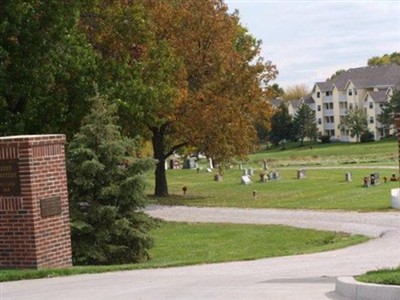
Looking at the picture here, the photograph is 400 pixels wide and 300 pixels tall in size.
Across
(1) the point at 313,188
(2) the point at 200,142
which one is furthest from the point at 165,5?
(1) the point at 313,188

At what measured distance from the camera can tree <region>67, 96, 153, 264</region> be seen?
2025 cm

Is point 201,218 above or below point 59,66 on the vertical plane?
below

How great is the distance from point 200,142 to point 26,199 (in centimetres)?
2838

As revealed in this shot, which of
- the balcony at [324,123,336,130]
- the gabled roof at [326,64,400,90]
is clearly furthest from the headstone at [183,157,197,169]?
the balcony at [324,123,336,130]

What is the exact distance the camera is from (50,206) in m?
16.2

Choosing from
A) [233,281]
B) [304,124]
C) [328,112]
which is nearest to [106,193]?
[233,281]

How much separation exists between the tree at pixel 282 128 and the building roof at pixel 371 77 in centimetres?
1281

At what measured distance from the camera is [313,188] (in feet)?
149

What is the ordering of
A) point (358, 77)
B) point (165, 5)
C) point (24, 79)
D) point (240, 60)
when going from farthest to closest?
point (358, 77)
point (240, 60)
point (165, 5)
point (24, 79)

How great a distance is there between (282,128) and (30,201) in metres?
102

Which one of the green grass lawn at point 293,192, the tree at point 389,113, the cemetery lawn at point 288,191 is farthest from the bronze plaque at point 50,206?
the tree at point 389,113

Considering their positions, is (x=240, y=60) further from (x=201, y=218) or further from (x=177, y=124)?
(x=201, y=218)

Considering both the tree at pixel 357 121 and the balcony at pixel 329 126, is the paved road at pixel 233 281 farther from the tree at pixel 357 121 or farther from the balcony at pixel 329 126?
the balcony at pixel 329 126

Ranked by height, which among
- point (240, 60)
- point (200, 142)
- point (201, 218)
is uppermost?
point (240, 60)
